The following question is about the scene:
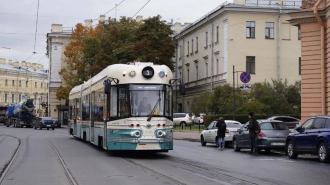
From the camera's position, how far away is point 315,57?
3178 centimetres

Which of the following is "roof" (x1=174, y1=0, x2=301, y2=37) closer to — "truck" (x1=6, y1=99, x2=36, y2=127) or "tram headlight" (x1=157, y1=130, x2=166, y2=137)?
"truck" (x1=6, y1=99, x2=36, y2=127)

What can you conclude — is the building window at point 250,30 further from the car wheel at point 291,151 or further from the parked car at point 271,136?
the car wheel at point 291,151

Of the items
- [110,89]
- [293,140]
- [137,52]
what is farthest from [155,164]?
[137,52]

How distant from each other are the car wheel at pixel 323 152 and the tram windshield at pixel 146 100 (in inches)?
227

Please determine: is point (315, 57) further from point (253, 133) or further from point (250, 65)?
point (250, 65)

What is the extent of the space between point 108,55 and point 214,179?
1986 inches

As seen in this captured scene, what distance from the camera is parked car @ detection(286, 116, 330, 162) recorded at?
20.0m

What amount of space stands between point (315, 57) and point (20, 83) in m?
97.3

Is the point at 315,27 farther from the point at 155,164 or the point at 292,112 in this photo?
the point at 292,112

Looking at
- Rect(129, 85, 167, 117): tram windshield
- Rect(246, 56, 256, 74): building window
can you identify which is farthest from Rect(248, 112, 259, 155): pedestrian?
Rect(246, 56, 256, 74): building window

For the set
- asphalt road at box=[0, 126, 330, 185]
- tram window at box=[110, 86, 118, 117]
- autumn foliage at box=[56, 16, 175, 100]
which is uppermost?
autumn foliage at box=[56, 16, 175, 100]

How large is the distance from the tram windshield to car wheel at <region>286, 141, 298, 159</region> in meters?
5.47

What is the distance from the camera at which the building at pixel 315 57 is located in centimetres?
3072

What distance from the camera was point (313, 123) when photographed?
21.3 m
